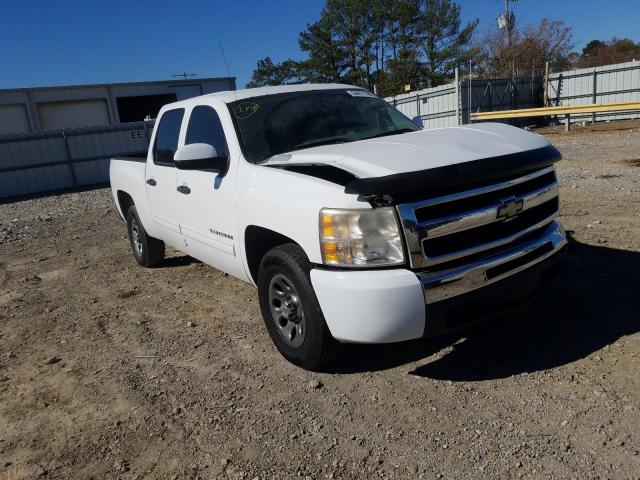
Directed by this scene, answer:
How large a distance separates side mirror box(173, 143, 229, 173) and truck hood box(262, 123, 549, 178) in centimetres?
44

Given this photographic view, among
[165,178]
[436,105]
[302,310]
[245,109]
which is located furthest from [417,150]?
[436,105]

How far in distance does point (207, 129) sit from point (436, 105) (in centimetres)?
2234

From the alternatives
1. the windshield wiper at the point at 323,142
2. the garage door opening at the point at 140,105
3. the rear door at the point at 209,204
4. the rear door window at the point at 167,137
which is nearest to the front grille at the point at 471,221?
the windshield wiper at the point at 323,142

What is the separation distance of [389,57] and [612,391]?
172 feet

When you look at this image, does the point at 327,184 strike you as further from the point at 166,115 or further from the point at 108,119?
the point at 108,119

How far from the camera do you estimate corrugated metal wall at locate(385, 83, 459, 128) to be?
2433 centimetres

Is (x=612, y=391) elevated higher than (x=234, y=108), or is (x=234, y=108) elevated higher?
(x=234, y=108)

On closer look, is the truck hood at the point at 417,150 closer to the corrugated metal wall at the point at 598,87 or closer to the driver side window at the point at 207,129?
the driver side window at the point at 207,129

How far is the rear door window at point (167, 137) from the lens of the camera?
202 inches

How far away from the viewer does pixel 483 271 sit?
308 centimetres

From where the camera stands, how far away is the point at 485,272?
3096 millimetres

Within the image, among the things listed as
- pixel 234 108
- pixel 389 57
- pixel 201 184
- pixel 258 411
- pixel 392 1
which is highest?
pixel 392 1

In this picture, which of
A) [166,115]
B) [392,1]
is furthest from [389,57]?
[166,115]

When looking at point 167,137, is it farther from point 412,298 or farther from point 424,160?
point 412,298
